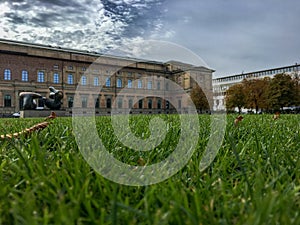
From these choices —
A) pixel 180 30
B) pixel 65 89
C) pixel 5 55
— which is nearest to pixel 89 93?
pixel 65 89

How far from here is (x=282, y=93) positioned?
28359 mm

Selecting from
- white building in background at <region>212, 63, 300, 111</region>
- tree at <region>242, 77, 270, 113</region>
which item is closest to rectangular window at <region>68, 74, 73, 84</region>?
tree at <region>242, 77, 270, 113</region>

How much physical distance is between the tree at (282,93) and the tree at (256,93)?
2.45 m

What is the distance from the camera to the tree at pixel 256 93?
3185 centimetres

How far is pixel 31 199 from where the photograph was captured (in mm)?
441

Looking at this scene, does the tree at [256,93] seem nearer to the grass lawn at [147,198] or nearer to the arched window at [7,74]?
the arched window at [7,74]

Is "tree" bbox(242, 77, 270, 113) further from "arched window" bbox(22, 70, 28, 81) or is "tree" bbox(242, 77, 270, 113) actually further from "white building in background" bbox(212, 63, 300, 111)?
"arched window" bbox(22, 70, 28, 81)

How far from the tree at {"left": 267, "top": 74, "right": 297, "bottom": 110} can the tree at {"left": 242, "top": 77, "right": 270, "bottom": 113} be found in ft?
8.03

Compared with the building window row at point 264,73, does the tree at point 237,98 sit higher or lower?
lower

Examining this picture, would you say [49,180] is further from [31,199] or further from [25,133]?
[25,133]

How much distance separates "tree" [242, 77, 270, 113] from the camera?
3185cm

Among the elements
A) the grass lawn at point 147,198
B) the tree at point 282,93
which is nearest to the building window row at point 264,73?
the tree at point 282,93

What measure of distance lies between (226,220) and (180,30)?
5.54 ft

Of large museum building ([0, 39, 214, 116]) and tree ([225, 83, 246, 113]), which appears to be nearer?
large museum building ([0, 39, 214, 116])
